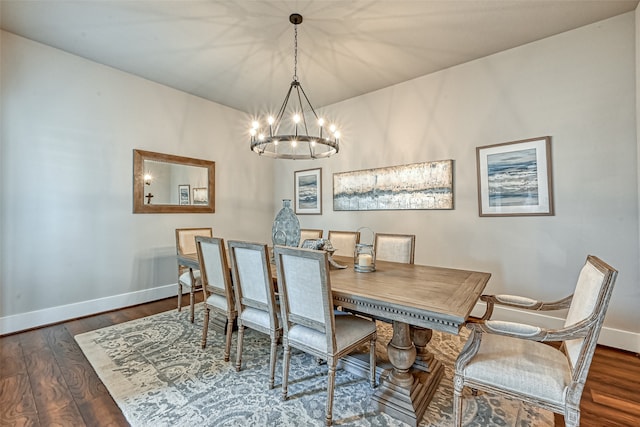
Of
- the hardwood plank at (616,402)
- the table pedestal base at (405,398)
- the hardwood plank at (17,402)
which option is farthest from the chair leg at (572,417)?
the hardwood plank at (17,402)

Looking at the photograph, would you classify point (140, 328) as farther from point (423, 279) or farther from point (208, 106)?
point (208, 106)

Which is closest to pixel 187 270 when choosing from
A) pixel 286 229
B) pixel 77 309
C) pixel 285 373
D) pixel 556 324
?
pixel 77 309

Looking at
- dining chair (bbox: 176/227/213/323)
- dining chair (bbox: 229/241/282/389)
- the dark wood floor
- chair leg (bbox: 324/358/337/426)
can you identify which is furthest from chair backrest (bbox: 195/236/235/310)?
chair leg (bbox: 324/358/337/426)

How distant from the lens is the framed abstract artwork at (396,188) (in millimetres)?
3455

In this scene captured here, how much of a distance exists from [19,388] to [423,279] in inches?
114

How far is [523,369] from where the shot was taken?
133cm

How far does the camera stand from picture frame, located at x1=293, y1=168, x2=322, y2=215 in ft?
15.6

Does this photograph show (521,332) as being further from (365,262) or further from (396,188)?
(396,188)

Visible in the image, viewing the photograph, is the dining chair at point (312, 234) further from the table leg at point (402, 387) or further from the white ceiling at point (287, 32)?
the white ceiling at point (287, 32)

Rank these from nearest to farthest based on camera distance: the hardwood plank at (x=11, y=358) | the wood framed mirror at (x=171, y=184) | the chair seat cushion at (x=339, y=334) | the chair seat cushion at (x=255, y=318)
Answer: the chair seat cushion at (x=339, y=334) → the chair seat cushion at (x=255, y=318) → the hardwood plank at (x=11, y=358) → the wood framed mirror at (x=171, y=184)

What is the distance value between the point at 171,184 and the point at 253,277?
9.16 ft

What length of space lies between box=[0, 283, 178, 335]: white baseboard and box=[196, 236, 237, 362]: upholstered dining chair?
1.80 m

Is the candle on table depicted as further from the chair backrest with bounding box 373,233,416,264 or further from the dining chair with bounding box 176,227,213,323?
the dining chair with bounding box 176,227,213,323

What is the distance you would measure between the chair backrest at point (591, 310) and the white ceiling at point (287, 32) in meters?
2.32
